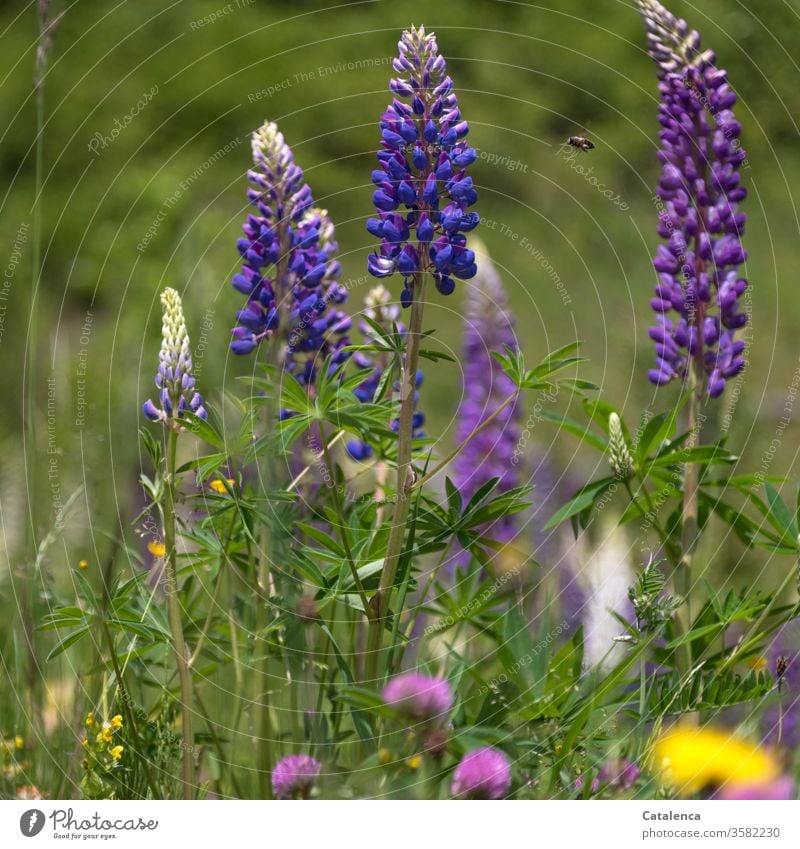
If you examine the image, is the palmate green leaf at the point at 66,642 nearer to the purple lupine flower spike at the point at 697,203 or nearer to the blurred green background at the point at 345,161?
the blurred green background at the point at 345,161

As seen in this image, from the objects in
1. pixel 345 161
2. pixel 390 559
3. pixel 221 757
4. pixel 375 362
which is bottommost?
pixel 221 757

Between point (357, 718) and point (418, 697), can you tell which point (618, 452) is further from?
point (357, 718)

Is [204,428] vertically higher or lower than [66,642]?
higher

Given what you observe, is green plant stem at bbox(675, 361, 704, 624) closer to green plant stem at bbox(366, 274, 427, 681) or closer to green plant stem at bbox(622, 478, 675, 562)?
green plant stem at bbox(622, 478, 675, 562)

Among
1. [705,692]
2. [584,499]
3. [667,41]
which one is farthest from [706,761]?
[667,41]

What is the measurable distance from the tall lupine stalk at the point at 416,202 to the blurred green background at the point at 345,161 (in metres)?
1.61

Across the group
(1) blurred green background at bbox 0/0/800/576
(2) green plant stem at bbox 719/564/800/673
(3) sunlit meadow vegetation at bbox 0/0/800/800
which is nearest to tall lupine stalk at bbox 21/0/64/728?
(3) sunlit meadow vegetation at bbox 0/0/800/800

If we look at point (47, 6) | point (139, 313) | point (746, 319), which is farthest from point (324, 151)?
point (746, 319)

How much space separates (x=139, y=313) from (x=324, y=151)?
10.0 ft

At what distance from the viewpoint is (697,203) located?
8.89 ft

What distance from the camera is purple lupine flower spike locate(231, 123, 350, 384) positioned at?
2.61 meters

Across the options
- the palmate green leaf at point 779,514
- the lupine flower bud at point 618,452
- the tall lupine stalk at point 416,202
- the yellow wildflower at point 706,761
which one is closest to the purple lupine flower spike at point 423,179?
the tall lupine stalk at point 416,202

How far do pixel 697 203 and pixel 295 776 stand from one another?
1.69 m

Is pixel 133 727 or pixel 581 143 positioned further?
pixel 581 143
